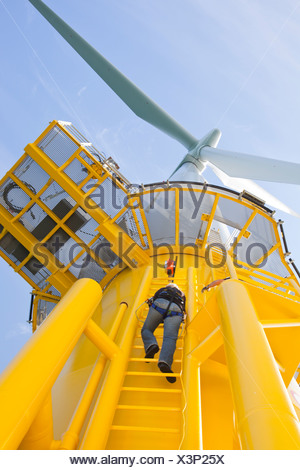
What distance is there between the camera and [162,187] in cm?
1373

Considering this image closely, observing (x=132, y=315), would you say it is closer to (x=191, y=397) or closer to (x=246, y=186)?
(x=191, y=397)

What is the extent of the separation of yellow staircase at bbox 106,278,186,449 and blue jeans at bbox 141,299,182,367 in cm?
30

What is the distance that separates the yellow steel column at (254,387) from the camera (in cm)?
299

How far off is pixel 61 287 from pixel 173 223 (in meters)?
4.74

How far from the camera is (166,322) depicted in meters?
7.11

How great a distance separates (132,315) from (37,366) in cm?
473

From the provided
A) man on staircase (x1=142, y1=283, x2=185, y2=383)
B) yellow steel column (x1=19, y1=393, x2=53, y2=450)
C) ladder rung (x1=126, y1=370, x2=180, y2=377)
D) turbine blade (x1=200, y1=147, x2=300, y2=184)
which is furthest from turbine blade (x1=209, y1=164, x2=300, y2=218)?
yellow steel column (x1=19, y1=393, x2=53, y2=450)

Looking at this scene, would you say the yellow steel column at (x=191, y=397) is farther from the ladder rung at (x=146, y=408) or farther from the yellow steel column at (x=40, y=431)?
the yellow steel column at (x=40, y=431)

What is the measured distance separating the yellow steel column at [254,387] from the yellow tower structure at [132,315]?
0.01 m

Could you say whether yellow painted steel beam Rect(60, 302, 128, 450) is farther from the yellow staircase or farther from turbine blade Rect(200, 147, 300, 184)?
turbine blade Rect(200, 147, 300, 184)

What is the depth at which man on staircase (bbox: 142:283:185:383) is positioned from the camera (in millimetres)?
6527

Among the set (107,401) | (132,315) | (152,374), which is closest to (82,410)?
(107,401)

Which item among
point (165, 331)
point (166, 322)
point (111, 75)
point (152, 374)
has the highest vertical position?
point (111, 75)

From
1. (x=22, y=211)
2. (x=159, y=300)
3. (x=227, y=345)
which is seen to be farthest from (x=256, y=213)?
(x=227, y=345)
